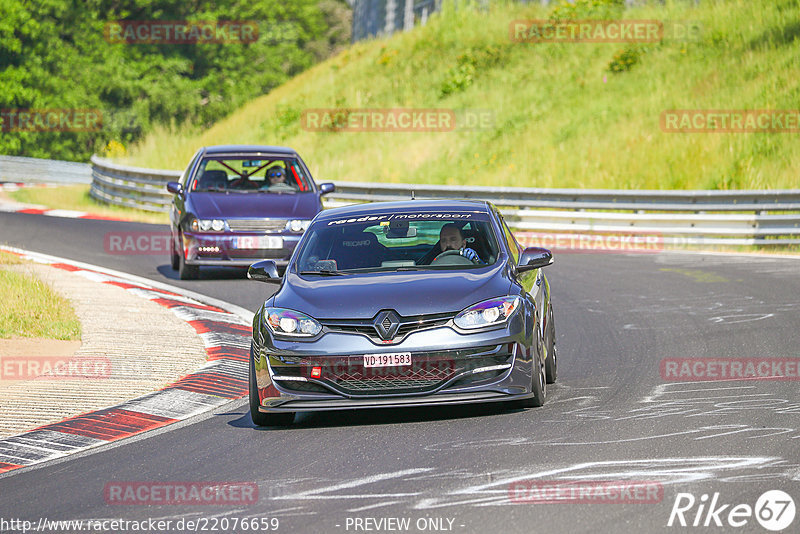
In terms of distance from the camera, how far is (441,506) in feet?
19.9

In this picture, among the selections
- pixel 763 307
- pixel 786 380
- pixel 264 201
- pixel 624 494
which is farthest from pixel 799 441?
pixel 264 201

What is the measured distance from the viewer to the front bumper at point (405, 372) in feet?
26.1

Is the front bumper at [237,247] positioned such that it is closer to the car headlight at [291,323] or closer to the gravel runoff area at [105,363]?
the gravel runoff area at [105,363]

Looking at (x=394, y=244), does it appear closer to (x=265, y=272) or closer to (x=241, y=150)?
(x=265, y=272)

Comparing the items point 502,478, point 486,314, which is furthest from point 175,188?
point 502,478

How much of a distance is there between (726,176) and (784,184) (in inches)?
66.6

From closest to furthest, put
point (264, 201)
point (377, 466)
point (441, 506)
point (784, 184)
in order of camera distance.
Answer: point (441, 506) → point (377, 466) → point (264, 201) → point (784, 184)

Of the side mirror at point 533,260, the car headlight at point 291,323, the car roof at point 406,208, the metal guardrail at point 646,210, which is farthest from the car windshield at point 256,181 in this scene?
the car headlight at point 291,323

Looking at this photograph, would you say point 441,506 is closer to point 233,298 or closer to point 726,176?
point 233,298

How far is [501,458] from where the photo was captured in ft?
23.2

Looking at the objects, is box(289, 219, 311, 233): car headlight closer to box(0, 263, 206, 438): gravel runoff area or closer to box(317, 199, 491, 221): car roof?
box(0, 263, 206, 438): gravel runoff area

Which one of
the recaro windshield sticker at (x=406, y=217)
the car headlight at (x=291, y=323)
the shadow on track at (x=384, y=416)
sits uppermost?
the recaro windshield sticker at (x=406, y=217)

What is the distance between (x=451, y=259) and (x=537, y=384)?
125cm

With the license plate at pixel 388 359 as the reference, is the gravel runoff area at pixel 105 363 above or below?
below
